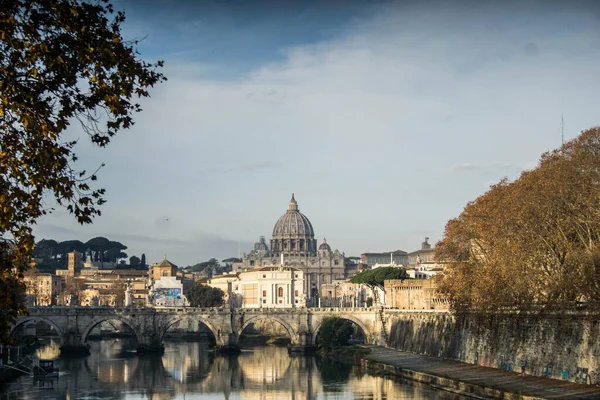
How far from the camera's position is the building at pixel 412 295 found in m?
85.9

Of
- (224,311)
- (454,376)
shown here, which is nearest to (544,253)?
(454,376)

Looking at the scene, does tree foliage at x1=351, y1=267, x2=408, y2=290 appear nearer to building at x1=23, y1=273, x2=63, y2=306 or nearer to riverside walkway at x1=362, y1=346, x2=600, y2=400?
riverside walkway at x1=362, y1=346, x2=600, y2=400

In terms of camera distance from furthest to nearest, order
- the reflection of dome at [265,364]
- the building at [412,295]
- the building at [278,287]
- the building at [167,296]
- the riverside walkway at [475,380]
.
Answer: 1. the building at [278,287]
2. the building at [167,296]
3. the building at [412,295]
4. the reflection of dome at [265,364]
5. the riverside walkway at [475,380]

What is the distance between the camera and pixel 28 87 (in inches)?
588

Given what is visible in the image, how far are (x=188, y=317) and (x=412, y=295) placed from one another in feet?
66.6

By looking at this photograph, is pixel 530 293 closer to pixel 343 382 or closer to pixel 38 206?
pixel 343 382

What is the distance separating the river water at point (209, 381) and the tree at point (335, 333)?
2.57 metres

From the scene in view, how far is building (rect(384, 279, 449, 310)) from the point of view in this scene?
282 feet

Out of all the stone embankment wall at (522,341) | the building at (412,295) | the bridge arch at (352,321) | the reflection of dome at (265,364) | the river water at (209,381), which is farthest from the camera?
the bridge arch at (352,321)

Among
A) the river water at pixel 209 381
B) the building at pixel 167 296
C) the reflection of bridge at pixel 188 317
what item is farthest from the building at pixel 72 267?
the river water at pixel 209 381

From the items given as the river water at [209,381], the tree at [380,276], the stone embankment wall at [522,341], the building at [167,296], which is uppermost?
Answer: the tree at [380,276]

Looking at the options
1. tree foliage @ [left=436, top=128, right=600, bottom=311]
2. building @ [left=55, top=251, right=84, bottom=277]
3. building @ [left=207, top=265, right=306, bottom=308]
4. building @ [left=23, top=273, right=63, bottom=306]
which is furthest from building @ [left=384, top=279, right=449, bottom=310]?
building @ [left=55, top=251, right=84, bottom=277]

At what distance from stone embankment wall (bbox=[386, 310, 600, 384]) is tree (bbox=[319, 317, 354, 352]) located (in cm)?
1370

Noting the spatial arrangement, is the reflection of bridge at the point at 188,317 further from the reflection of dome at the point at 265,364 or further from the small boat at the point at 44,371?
the small boat at the point at 44,371
